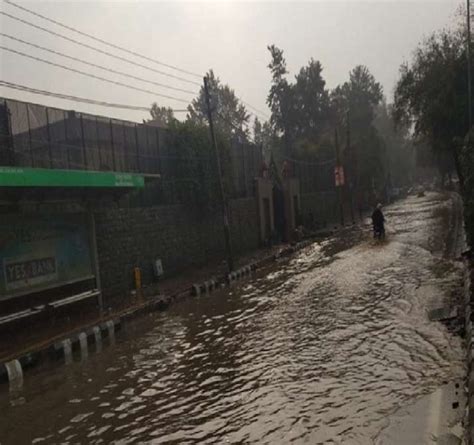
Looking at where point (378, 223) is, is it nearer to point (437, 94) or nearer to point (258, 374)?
point (437, 94)

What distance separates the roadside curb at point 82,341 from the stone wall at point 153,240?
185 centimetres

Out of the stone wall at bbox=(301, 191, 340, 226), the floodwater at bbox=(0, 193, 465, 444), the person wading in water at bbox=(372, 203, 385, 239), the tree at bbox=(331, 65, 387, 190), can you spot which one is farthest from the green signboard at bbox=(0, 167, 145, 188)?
the tree at bbox=(331, 65, 387, 190)

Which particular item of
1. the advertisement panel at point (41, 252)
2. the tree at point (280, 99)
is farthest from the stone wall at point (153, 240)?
the tree at point (280, 99)

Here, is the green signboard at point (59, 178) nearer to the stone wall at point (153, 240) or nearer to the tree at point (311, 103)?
the stone wall at point (153, 240)

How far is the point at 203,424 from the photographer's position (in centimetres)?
707

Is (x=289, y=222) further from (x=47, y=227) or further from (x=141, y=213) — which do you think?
(x=47, y=227)

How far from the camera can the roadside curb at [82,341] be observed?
10516mm

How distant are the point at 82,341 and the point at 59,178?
159 inches

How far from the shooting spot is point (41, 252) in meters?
14.6

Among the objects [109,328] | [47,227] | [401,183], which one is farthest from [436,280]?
[401,183]

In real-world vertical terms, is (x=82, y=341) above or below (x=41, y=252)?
below

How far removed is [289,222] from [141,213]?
1848cm

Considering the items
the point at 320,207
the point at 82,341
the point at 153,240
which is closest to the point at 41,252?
the point at 82,341

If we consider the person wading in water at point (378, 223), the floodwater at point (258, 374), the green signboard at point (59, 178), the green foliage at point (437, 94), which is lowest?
the floodwater at point (258, 374)
